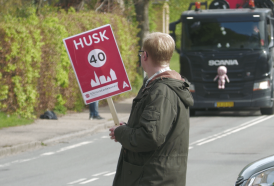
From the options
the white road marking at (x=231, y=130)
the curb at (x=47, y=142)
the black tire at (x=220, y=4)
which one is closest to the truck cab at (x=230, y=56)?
the white road marking at (x=231, y=130)

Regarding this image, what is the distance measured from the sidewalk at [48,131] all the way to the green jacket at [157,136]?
6.61 meters

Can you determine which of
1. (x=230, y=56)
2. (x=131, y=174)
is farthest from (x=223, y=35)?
(x=131, y=174)

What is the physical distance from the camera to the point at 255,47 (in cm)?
1425

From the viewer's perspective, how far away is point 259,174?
Answer: 4.56m

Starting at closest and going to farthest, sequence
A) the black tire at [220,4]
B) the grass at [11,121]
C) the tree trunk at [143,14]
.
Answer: the grass at [11,121]
the black tire at [220,4]
the tree trunk at [143,14]

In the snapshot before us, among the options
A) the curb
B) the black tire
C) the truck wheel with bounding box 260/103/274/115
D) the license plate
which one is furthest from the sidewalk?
the black tire

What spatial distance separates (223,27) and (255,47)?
106 centimetres

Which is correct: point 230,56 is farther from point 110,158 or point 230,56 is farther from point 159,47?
point 159,47

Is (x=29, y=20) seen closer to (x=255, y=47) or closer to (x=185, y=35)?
(x=185, y=35)

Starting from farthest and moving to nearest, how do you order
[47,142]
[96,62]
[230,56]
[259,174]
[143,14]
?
1. [143,14]
2. [230,56]
3. [47,142]
4. [259,174]
5. [96,62]

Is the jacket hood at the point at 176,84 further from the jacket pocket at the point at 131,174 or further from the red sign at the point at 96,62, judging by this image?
the red sign at the point at 96,62

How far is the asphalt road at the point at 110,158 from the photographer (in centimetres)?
726

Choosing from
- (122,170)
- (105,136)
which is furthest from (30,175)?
(122,170)

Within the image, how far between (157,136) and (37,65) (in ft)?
35.1
